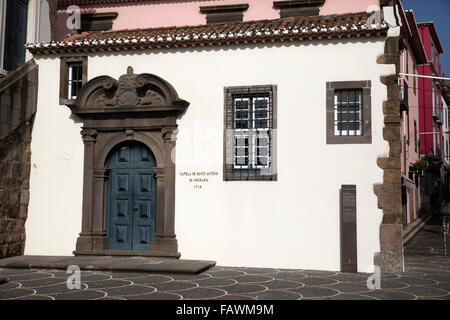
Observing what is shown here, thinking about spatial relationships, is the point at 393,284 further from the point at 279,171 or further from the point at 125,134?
the point at 125,134

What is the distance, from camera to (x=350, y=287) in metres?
7.96

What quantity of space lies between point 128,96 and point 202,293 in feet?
17.7

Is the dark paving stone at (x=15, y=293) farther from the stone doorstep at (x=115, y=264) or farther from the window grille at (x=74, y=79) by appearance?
the window grille at (x=74, y=79)

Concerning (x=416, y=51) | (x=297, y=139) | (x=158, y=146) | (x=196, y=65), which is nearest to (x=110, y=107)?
(x=158, y=146)

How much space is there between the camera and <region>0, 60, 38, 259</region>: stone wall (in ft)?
35.2

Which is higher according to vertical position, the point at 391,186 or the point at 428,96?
the point at 428,96

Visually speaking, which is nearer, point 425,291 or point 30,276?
point 425,291

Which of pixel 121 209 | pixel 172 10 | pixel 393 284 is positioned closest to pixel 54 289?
pixel 121 209

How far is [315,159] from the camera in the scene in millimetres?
10086

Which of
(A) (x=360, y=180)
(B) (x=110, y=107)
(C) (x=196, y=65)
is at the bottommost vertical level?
(A) (x=360, y=180)

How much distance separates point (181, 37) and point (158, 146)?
2400 mm

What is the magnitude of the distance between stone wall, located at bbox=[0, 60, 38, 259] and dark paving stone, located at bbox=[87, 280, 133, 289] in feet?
11.9
